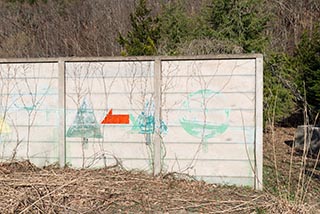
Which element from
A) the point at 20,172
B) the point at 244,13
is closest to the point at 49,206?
the point at 20,172

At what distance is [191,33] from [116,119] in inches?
350

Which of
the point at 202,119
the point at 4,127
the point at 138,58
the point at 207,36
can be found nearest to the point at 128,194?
the point at 202,119

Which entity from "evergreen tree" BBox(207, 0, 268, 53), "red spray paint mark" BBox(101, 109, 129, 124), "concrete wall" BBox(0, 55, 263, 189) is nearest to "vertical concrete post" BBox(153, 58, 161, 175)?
"concrete wall" BBox(0, 55, 263, 189)

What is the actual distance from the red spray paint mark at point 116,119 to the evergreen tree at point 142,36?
7.22 m

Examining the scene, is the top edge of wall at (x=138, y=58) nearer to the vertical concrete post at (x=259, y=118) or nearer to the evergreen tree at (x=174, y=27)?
the vertical concrete post at (x=259, y=118)

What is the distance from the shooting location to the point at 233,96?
→ 5.75 meters

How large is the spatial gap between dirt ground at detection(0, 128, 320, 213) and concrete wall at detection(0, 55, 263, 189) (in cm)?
25

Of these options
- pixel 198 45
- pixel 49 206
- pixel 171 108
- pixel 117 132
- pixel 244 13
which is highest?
pixel 244 13

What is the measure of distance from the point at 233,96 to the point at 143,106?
4.36ft

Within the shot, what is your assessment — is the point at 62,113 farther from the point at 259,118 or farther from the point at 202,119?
the point at 259,118

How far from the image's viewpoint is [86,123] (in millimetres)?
6199

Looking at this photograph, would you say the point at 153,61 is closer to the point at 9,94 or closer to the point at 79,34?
the point at 9,94

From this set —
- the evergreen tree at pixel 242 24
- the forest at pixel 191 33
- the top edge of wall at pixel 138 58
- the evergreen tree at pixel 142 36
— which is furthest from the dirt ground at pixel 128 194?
the evergreen tree at pixel 142 36

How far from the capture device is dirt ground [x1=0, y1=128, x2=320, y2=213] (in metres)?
4.48
